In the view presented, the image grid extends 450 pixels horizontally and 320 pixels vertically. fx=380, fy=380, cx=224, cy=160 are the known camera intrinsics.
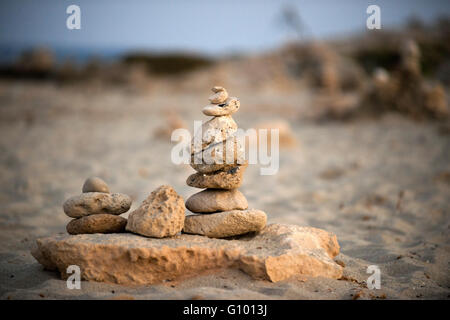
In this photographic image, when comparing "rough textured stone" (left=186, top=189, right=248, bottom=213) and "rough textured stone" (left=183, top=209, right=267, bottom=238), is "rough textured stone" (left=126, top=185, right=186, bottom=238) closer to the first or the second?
"rough textured stone" (left=183, top=209, right=267, bottom=238)

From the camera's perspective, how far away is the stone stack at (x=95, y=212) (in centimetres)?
439

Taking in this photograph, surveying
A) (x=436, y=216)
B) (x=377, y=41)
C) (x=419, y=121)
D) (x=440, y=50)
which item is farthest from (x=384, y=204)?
(x=377, y=41)

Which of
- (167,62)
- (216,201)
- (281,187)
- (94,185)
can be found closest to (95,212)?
(94,185)

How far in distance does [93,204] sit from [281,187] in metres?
4.95

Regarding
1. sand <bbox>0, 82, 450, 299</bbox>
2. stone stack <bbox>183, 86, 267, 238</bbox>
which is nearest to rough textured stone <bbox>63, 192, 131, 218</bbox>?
sand <bbox>0, 82, 450, 299</bbox>

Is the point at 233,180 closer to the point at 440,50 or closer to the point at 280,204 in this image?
the point at 280,204

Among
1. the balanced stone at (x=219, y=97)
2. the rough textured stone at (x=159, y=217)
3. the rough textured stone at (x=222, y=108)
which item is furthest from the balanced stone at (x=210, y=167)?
the balanced stone at (x=219, y=97)

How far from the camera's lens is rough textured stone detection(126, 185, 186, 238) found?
418 centimetres

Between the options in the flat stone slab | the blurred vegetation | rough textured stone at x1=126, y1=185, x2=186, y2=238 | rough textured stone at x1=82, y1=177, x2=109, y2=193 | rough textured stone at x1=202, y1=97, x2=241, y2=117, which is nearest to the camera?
the flat stone slab

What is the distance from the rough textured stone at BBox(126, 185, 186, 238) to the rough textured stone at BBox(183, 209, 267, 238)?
244mm

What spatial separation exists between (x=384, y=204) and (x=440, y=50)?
22.5 metres

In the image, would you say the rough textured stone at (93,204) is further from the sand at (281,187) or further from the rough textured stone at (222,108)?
the rough textured stone at (222,108)

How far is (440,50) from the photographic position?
25.2m

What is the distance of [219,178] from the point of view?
4555mm
